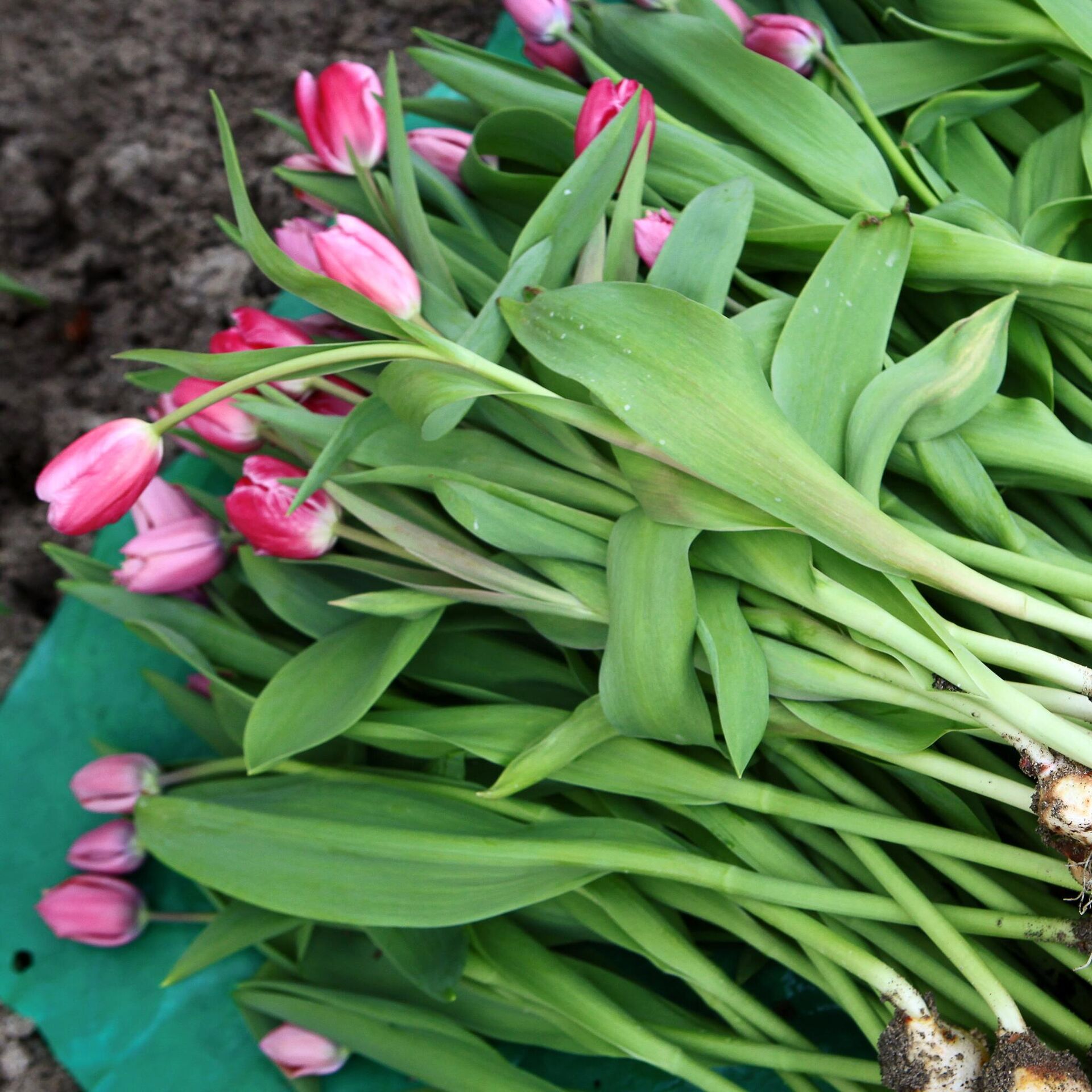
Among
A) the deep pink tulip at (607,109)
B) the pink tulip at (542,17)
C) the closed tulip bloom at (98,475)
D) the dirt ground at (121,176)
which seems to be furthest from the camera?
the dirt ground at (121,176)

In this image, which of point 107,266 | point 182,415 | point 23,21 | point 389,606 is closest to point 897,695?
point 389,606

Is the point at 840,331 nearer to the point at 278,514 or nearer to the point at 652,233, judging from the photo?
the point at 652,233

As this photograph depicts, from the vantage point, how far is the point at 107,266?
1120mm

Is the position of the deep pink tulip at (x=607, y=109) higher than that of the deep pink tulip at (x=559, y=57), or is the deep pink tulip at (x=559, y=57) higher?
the deep pink tulip at (x=607, y=109)

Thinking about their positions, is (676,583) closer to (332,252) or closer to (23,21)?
(332,252)

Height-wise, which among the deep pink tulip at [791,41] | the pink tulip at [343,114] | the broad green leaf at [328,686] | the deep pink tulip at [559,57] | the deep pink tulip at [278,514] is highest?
the deep pink tulip at [791,41]

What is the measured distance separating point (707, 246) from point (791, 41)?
0.75ft

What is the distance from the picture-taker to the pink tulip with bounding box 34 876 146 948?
80 centimetres

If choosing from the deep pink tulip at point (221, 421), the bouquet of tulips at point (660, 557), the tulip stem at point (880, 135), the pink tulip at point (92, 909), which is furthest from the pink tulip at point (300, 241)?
the pink tulip at point (92, 909)

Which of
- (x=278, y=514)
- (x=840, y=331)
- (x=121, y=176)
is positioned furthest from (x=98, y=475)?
(x=121, y=176)

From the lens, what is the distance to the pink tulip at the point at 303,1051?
728 millimetres

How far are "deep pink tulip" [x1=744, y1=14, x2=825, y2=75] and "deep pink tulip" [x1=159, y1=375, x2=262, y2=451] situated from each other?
0.42 metres

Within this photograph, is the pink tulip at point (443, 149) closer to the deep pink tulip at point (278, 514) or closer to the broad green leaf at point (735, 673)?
the deep pink tulip at point (278, 514)

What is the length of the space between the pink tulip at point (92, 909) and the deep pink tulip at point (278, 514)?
1.19ft
